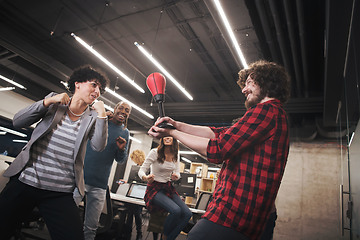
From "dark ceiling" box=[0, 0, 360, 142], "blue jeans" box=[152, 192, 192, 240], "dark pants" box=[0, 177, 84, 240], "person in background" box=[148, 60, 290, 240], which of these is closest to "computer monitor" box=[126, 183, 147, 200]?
"blue jeans" box=[152, 192, 192, 240]

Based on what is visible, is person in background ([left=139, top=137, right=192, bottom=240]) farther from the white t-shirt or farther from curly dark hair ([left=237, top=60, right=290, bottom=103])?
curly dark hair ([left=237, top=60, right=290, bottom=103])

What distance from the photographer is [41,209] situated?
131cm

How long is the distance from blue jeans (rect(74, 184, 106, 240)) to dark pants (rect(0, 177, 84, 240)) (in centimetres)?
83

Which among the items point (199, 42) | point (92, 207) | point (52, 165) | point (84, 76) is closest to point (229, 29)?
point (199, 42)

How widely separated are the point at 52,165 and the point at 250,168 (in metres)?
1.15

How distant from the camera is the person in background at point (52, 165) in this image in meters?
1.25

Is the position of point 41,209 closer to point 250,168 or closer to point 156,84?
point 156,84

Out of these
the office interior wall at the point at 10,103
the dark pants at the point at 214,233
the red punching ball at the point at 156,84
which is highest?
the office interior wall at the point at 10,103

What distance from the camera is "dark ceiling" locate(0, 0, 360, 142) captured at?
14.4ft

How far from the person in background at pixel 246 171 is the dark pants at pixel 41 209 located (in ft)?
2.65

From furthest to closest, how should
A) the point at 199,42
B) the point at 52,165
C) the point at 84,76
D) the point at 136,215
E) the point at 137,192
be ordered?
the point at 199,42
the point at 136,215
the point at 137,192
the point at 84,76
the point at 52,165

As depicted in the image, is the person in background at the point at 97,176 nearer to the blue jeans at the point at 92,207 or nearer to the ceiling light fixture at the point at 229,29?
the blue jeans at the point at 92,207

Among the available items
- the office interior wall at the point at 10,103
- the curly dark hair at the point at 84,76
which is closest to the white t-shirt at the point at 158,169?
the curly dark hair at the point at 84,76

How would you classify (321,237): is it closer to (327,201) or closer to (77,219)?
(327,201)
